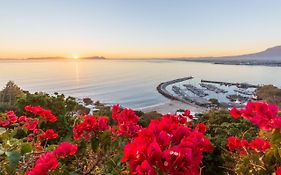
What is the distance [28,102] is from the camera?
7180 millimetres

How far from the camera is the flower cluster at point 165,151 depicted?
0.87m

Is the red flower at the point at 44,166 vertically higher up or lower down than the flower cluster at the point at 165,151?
lower down

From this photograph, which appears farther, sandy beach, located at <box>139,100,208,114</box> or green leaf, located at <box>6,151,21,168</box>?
sandy beach, located at <box>139,100,208,114</box>

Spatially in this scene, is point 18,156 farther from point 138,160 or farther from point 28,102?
point 28,102

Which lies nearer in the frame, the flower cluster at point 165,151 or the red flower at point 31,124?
the flower cluster at point 165,151

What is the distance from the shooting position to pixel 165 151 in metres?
0.89

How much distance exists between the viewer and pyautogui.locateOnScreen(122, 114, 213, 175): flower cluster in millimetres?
870

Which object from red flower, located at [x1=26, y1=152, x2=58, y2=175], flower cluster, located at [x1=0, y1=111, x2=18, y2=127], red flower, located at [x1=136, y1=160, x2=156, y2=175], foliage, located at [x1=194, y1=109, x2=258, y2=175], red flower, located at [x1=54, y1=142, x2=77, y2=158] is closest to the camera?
red flower, located at [x1=136, y1=160, x2=156, y2=175]

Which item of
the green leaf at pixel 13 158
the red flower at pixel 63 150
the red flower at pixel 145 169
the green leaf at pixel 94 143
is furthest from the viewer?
the green leaf at pixel 94 143

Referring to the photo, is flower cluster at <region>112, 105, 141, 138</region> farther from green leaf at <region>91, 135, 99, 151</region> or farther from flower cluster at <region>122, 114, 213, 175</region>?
flower cluster at <region>122, 114, 213, 175</region>

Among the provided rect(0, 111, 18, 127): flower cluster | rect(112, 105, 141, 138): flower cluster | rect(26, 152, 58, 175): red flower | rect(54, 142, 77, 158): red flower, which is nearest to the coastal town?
rect(0, 111, 18, 127): flower cluster

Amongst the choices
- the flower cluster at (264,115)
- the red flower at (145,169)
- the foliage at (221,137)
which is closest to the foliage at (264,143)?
the flower cluster at (264,115)

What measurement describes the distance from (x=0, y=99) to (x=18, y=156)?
73.4ft

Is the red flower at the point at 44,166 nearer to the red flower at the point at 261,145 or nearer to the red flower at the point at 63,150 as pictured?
the red flower at the point at 63,150
